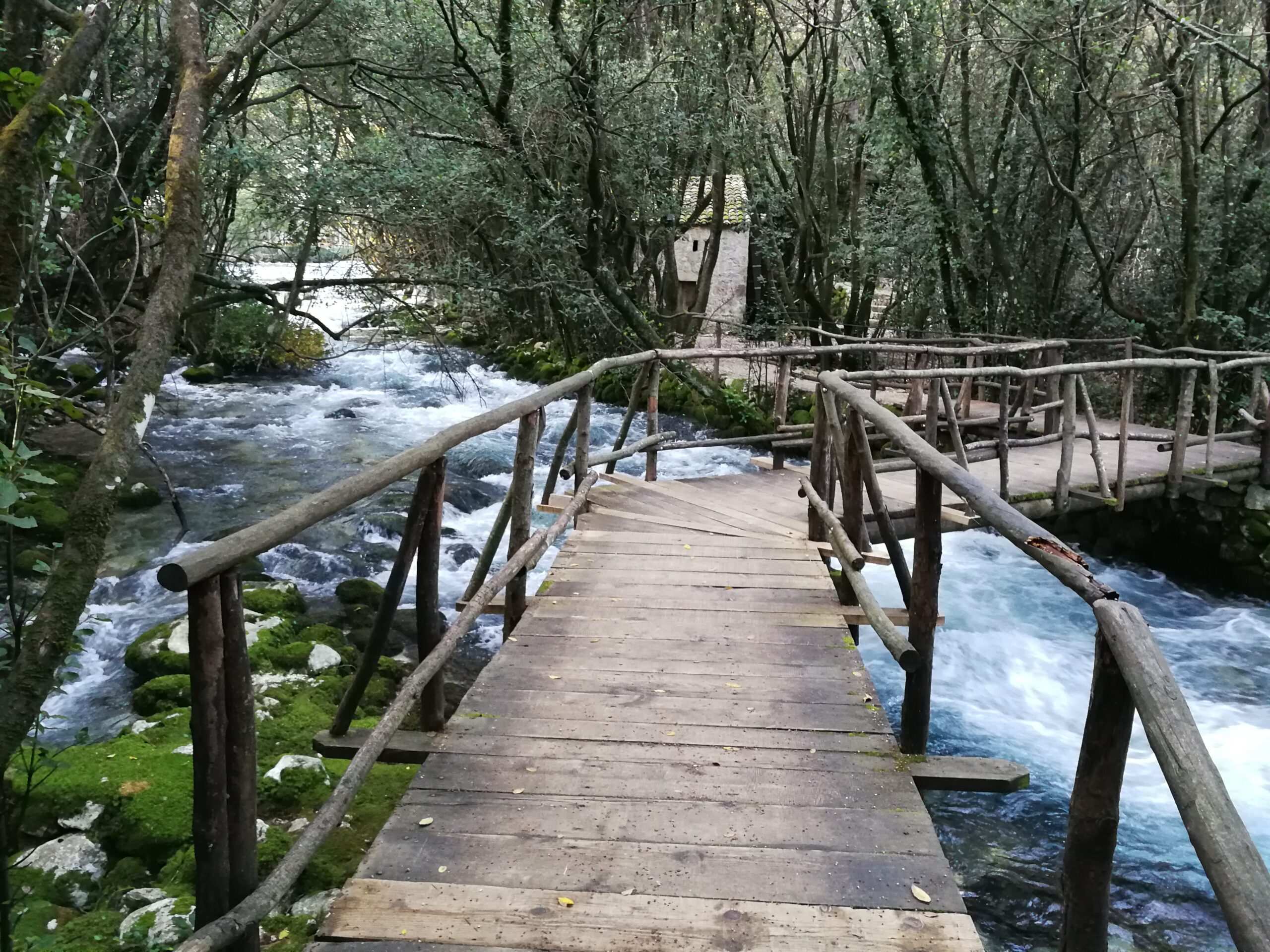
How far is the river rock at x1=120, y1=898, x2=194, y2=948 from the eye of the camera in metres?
3.92

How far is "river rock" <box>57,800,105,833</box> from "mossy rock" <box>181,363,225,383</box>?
1575 cm

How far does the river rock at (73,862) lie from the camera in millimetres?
4516

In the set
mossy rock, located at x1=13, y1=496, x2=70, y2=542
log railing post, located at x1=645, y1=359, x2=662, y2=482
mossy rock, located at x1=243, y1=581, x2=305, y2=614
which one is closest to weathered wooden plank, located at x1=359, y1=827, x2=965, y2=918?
log railing post, located at x1=645, y1=359, x2=662, y2=482

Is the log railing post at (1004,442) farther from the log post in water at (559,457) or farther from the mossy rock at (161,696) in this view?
the mossy rock at (161,696)

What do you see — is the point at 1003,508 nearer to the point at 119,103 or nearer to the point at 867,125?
the point at 119,103

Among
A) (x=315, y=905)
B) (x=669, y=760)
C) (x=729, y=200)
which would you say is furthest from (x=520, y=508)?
(x=729, y=200)

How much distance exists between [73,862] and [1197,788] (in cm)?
524

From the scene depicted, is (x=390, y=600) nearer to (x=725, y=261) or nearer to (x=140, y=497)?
(x=140, y=497)

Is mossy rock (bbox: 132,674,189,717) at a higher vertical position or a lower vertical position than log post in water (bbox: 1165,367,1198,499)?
lower

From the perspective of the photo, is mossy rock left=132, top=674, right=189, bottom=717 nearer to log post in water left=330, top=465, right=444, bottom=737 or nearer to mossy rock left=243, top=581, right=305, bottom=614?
mossy rock left=243, top=581, right=305, bottom=614

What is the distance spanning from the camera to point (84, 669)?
722 cm

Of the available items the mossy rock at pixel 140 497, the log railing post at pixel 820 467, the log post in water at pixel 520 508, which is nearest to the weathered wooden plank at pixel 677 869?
the log post in water at pixel 520 508

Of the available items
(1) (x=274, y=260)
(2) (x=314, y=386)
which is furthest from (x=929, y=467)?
(2) (x=314, y=386)

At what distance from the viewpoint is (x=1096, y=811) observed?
1.88 metres
